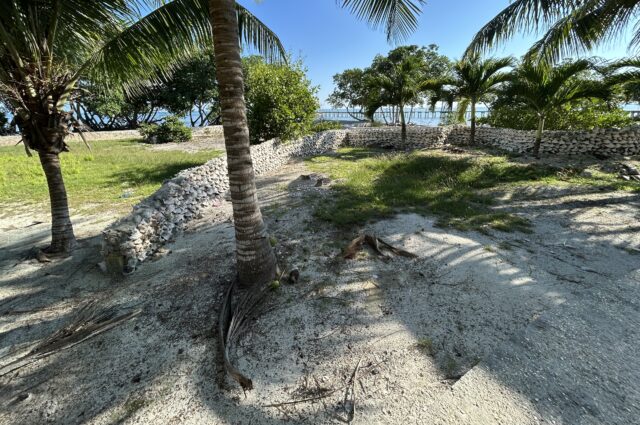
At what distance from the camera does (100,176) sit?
33.6 feet

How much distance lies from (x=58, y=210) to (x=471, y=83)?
1351 cm

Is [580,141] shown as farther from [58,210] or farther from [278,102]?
[58,210]

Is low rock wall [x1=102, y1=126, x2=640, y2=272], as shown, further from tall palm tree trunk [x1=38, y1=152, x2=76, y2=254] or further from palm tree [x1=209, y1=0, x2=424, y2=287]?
palm tree [x1=209, y1=0, x2=424, y2=287]

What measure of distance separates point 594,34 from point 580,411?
7.63 m

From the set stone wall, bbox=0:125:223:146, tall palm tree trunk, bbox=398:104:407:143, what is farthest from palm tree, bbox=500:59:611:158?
stone wall, bbox=0:125:223:146

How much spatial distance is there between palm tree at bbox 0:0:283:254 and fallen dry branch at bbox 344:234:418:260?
11.6 feet

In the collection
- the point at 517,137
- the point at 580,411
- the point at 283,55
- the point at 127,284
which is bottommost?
the point at 580,411

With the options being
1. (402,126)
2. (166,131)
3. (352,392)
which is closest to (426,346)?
(352,392)

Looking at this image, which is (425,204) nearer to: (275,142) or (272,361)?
(272,361)

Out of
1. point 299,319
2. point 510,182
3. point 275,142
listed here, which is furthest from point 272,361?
point 275,142

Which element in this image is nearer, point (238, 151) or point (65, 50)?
point (238, 151)

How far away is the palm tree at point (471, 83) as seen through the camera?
11338mm

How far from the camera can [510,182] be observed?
828cm

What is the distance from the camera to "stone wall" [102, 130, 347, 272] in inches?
176
